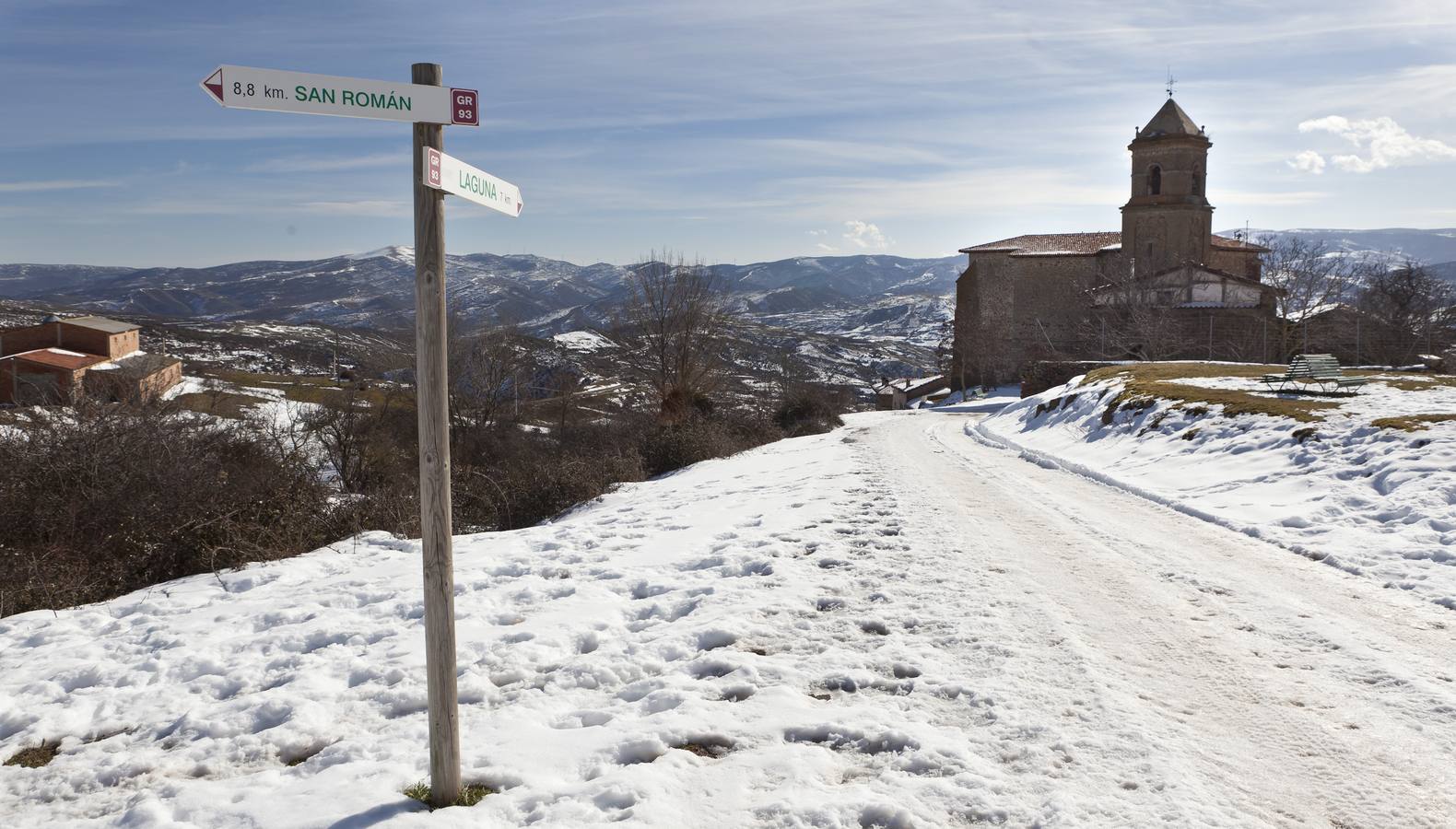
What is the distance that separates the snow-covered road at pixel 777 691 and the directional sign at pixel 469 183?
2612mm

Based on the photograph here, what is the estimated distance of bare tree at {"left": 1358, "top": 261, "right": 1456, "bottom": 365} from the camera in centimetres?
4319

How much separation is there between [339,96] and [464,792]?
2.99m

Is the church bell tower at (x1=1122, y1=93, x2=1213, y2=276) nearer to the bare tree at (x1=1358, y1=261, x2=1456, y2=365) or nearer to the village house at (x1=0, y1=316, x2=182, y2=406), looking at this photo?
the bare tree at (x1=1358, y1=261, x2=1456, y2=365)

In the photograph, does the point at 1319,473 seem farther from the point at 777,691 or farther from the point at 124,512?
the point at 124,512

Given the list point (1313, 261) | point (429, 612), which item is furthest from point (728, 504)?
point (1313, 261)

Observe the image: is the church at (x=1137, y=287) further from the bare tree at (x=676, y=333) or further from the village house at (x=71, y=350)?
the village house at (x=71, y=350)

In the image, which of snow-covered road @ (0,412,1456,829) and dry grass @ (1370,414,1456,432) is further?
dry grass @ (1370,414,1456,432)

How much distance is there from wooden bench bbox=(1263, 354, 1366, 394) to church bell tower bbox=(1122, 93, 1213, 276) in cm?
3922

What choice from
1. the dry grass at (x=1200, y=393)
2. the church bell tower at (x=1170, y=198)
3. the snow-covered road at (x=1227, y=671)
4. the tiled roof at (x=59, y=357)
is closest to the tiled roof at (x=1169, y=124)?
the church bell tower at (x=1170, y=198)

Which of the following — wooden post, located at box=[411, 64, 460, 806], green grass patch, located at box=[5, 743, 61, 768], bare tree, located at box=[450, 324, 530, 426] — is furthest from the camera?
bare tree, located at box=[450, 324, 530, 426]

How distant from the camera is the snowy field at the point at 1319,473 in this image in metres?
7.73

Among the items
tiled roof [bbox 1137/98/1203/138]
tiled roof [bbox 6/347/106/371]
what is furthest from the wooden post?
tiled roof [bbox 6/347/106/371]

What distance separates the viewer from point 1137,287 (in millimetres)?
49094

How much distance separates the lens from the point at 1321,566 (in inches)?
292
